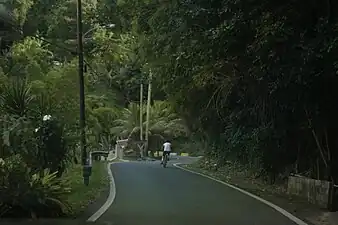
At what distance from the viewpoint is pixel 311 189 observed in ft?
54.9

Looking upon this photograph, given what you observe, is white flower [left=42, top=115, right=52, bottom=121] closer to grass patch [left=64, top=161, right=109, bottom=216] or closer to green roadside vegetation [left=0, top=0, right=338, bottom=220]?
green roadside vegetation [left=0, top=0, right=338, bottom=220]

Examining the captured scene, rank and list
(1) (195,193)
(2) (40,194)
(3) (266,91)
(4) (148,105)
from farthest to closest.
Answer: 1. (4) (148,105)
2. (1) (195,193)
3. (3) (266,91)
4. (2) (40,194)

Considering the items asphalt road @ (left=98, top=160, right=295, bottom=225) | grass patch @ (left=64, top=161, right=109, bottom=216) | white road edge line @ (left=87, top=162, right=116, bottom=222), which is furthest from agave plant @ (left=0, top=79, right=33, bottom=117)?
asphalt road @ (left=98, top=160, right=295, bottom=225)

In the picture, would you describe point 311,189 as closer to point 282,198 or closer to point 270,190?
point 282,198

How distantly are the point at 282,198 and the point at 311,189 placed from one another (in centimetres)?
159

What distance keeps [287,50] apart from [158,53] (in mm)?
9835

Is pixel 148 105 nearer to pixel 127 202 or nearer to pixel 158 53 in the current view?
pixel 158 53

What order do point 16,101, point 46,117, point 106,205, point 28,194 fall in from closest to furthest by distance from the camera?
point 28,194 < point 16,101 < point 106,205 < point 46,117

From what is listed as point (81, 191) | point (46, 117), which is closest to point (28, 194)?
point (46, 117)

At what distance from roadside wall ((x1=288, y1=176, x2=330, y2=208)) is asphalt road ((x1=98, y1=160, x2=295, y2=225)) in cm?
135

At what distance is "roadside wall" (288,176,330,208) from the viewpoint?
50.6ft

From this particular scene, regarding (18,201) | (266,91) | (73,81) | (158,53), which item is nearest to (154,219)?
(18,201)

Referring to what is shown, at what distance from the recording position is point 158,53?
23250 mm

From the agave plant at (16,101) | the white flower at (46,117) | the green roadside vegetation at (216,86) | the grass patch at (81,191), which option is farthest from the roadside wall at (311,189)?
the agave plant at (16,101)
